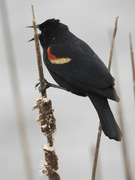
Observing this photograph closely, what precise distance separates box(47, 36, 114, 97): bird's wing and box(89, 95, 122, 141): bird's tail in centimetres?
7

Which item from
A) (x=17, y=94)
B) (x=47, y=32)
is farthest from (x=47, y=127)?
(x=47, y=32)

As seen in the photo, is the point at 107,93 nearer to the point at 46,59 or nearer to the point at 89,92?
the point at 89,92

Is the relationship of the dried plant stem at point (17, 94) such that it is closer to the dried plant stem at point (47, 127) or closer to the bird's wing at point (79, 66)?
the dried plant stem at point (47, 127)

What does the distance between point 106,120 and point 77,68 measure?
0.48 metres

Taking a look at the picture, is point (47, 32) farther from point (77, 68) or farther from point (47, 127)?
point (47, 127)

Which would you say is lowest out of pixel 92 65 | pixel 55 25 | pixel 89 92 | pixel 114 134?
pixel 114 134

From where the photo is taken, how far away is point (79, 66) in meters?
2.04

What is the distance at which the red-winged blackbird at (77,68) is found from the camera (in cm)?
183

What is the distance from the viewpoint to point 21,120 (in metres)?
1.34

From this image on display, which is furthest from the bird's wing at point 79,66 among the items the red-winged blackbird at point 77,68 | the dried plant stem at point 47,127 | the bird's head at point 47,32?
the dried plant stem at point 47,127

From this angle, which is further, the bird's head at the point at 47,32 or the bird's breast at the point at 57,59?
the bird's head at the point at 47,32

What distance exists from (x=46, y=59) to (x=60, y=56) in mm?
134

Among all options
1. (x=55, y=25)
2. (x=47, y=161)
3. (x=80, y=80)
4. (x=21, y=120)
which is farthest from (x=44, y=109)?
Answer: (x=55, y=25)

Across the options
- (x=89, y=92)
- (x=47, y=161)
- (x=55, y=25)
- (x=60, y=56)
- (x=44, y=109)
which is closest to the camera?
(x=47, y=161)
